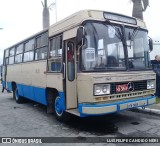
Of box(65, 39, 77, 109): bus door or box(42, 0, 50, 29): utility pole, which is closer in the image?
box(65, 39, 77, 109): bus door

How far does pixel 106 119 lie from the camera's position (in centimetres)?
847

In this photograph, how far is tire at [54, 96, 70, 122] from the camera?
798cm

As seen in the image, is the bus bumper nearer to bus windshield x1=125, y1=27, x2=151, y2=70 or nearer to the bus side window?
bus windshield x1=125, y1=27, x2=151, y2=70

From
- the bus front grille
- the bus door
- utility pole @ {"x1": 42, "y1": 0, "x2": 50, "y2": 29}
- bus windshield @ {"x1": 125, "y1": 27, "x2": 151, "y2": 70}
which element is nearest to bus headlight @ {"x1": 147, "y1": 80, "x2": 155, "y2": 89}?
the bus front grille

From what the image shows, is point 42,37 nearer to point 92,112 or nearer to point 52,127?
point 52,127

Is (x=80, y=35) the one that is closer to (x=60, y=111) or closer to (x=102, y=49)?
(x=102, y=49)

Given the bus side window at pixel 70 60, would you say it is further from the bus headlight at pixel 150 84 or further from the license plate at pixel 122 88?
the bus headlight at pixel 150 84

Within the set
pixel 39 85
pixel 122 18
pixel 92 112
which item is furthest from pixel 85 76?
pixel 39 85

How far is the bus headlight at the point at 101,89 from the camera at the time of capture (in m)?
6.47

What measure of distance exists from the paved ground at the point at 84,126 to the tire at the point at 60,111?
0.19m

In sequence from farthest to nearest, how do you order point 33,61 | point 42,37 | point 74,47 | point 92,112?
point 33,61 → point 42,37 → point 74,47 → point 92,112

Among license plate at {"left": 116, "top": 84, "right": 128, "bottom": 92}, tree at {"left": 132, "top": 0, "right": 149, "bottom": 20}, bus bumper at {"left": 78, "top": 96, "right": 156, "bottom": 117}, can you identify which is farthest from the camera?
tree at {"left": 132, "top": 0, "right": 149, "bottom": 20}

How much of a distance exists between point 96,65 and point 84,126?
2.11 metres

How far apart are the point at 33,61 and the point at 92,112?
485cm
